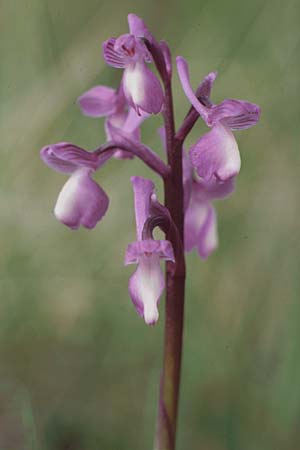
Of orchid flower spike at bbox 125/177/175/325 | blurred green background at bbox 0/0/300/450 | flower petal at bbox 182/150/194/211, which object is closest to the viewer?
orchid flower spike at bbox 125/177/175/325

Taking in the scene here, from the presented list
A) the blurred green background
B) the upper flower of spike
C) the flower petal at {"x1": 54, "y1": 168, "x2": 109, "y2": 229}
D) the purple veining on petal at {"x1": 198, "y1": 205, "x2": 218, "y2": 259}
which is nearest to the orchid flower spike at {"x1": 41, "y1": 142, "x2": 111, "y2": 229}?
the flower petal at {"x1": 54, "y1": 168, "x2": 109, "y2": 229}

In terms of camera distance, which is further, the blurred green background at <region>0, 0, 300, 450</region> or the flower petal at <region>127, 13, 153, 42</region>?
the blurred green background at <region>0, 0, 300, 450</region>

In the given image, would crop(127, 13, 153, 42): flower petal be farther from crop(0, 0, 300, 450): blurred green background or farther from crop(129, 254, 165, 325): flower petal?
crop(0, 0, 300, 450): blurred green background

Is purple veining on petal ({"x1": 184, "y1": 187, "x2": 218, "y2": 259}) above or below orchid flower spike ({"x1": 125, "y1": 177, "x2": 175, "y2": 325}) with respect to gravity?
above

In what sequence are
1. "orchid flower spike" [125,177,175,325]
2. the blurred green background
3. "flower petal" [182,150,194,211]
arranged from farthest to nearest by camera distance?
the blurred green background < "flower petal" [182,150,194,211] < "orchid flower spike" [125,177,175,325]

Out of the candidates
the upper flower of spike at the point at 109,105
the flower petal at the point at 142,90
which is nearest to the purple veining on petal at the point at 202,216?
the upper flower of spike at the point at 109,105

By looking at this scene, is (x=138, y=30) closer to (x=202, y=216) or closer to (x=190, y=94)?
(x=190, y=94)

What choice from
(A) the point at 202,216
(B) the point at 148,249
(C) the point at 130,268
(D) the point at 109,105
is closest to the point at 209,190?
(A) the point at 202,216

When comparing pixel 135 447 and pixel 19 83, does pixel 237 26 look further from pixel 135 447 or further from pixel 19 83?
pixel 135 447
